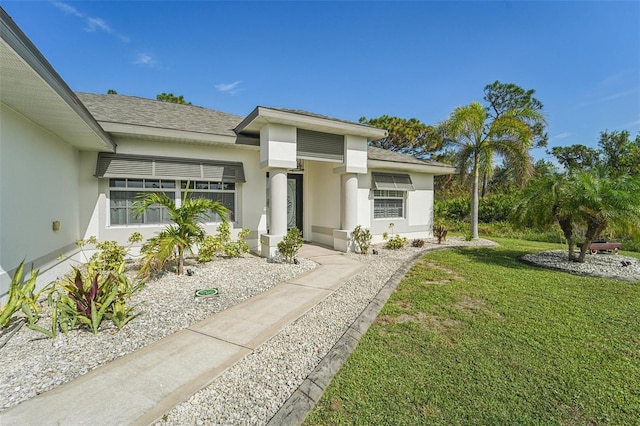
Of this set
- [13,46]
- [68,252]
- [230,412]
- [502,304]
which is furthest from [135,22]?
[502,304]

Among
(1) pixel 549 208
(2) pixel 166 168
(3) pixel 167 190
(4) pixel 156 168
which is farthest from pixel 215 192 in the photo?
(1) pixel 549 208

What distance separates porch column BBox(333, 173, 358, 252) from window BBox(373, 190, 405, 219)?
7.81ft

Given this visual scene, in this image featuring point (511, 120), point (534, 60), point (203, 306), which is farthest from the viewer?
point (511, 120)

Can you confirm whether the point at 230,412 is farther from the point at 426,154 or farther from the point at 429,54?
the point at 426,154

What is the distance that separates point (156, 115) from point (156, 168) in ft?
8.22

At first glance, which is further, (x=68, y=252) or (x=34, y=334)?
(x=68, y=252)

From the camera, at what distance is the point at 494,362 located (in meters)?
3.20

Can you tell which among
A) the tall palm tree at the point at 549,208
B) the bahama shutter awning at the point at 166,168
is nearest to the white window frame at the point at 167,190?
the bahama shutter awning at the point at 166,168

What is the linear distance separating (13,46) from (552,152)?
46.0 m

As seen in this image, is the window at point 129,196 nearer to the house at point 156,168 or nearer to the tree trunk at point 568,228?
the house at point 156,168

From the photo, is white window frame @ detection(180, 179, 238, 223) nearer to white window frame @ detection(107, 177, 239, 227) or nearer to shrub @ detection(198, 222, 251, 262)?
white window frame @ detection(107, 177, 239, 227)

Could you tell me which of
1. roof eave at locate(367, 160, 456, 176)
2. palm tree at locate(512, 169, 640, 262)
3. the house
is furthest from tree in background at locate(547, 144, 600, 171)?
the house

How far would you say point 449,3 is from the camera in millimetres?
9422

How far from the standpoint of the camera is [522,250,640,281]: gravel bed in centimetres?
711
